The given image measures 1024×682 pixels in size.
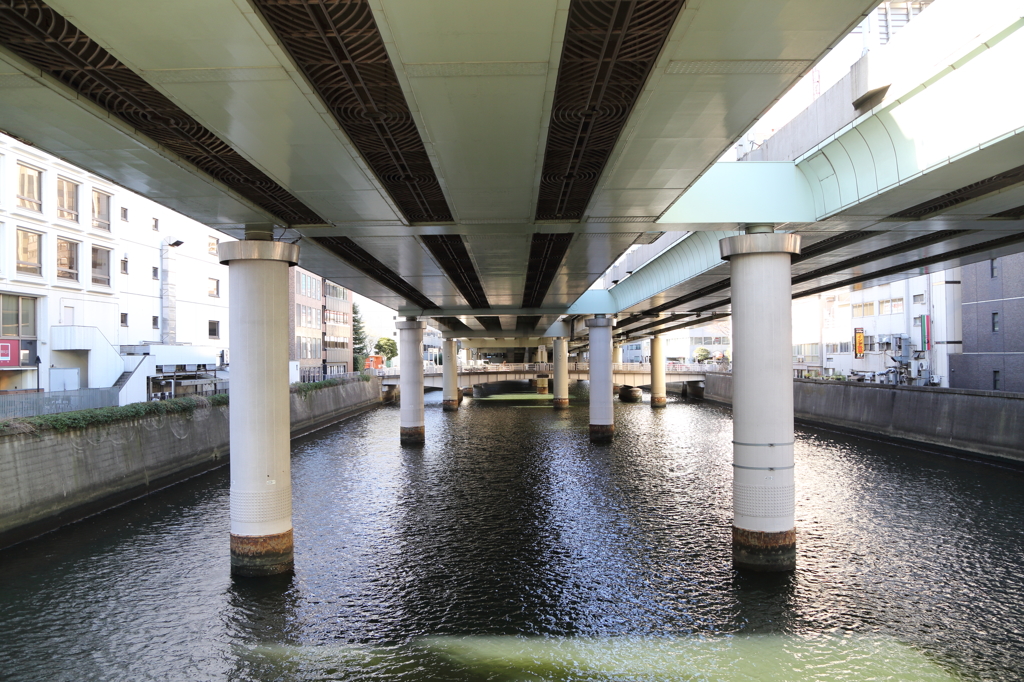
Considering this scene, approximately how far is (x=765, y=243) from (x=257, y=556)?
13.2 m

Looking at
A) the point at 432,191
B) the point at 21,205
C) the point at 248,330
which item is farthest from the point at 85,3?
the point at 21,205

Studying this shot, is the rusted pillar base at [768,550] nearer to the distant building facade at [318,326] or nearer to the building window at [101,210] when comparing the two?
the building window at [101,210]

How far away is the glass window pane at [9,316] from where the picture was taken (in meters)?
30.9

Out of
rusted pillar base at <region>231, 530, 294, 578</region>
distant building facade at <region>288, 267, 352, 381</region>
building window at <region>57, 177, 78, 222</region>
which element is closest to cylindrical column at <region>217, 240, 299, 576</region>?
rusted pillar base at <region>231, 530, 294, 578</region>

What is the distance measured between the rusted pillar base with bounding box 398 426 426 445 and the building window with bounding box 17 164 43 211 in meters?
21.6

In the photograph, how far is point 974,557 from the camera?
15.5 metres

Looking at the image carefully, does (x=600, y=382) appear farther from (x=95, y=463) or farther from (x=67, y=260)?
(x=67, y=260)

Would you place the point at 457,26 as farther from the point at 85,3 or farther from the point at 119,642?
the point at 119,642

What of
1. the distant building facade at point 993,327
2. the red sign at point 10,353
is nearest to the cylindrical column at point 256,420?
the red sign at point 10,353

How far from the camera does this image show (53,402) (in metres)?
21.4

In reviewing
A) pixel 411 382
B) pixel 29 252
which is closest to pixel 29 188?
pixel 29 252

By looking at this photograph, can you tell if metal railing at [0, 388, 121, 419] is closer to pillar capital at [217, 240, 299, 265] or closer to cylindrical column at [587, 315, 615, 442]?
pillar capital at [217, 240, 299, 265]

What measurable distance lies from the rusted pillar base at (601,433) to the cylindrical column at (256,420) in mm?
25385

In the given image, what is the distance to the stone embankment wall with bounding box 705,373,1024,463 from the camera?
28484mm
